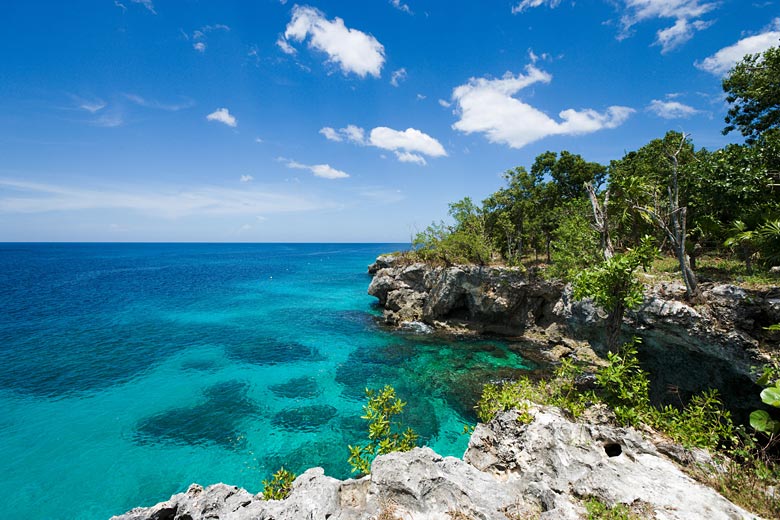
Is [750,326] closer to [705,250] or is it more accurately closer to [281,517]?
[705,250]

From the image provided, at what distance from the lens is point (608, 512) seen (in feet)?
14.7

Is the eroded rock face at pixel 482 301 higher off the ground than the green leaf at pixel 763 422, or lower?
lower

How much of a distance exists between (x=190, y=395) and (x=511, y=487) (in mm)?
18281

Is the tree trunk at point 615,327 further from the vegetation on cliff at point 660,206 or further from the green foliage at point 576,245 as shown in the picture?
the green foliage at point 576,245

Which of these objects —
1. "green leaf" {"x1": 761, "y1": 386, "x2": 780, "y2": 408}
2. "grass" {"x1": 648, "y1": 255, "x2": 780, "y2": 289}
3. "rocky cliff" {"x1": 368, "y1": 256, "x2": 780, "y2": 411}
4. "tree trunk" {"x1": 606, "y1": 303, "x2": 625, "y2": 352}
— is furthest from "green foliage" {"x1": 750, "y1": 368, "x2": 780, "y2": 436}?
"grass" {"x1": 648, "y1": 255, "x2": 780, "y2": 289}

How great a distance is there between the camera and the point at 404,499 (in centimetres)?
506

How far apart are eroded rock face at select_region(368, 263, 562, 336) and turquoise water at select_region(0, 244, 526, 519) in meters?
2.99

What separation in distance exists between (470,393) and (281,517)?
46.2ft

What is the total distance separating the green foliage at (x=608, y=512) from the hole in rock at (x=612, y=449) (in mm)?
1619

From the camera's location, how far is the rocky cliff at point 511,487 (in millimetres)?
4789

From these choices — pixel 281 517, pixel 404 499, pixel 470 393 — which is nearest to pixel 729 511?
pixel 404 499

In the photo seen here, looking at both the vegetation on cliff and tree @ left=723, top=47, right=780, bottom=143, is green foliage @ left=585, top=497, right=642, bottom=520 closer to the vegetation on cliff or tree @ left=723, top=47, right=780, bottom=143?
the vegetation on cliff

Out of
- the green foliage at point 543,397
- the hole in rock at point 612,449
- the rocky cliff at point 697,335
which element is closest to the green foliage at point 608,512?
the hole in rock at point 612,449

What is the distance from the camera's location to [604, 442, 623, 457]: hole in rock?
19.6 feet
